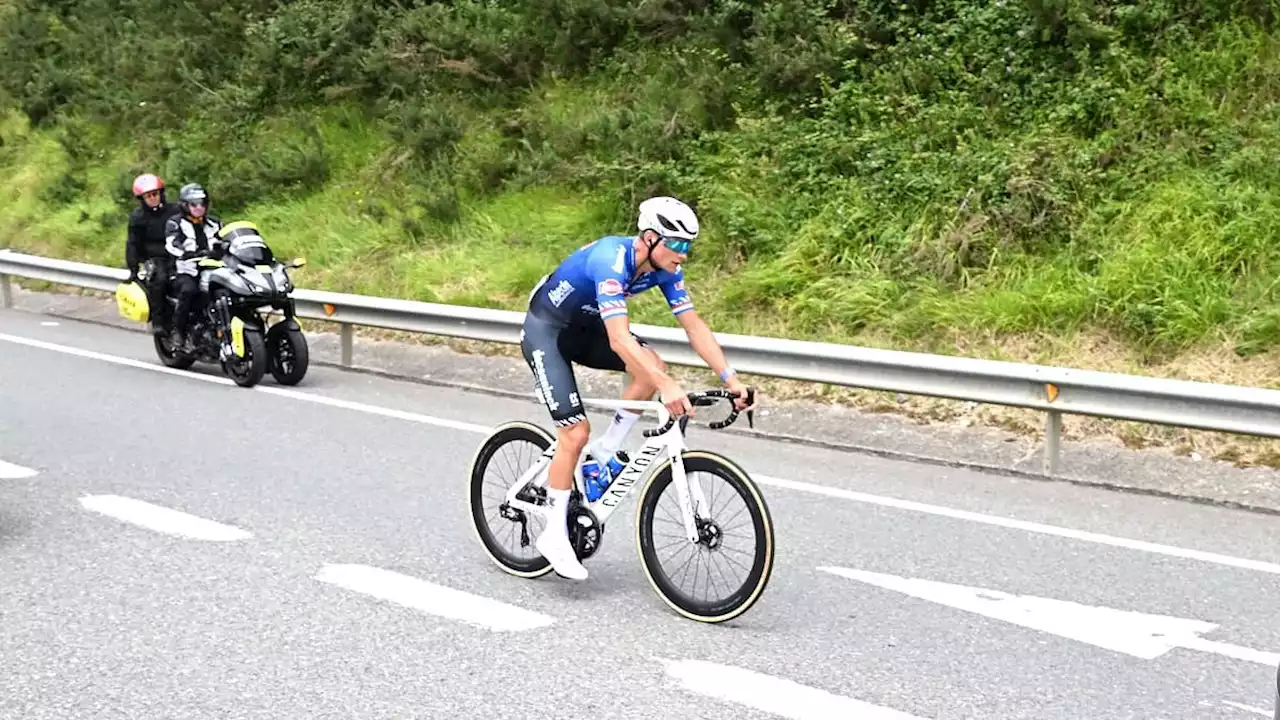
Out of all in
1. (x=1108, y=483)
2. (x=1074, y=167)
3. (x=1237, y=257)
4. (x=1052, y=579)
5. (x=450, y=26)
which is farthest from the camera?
(x=450, y=26)

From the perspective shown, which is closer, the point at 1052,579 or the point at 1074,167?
the point at 1052,579

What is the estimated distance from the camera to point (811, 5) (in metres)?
15.7

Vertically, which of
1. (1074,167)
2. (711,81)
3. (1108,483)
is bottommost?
(1108,483)

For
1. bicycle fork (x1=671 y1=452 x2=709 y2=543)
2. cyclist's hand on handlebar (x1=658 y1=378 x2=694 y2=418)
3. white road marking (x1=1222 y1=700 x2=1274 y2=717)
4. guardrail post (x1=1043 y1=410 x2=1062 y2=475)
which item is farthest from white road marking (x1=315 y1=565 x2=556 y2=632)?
guardrail post (x1=1043 y1=410 x2=1062 y2=475)

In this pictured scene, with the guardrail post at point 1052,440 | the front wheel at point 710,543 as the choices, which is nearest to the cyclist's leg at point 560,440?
the front wheel at point 710,543

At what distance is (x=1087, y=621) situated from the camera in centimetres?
602

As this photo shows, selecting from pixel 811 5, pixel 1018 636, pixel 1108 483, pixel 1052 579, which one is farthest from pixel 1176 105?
pixel 1018 636

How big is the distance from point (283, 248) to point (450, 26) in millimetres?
3763

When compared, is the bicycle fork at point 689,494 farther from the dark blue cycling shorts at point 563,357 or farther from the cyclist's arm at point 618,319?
the dark blue cycling shorts at point 563,357

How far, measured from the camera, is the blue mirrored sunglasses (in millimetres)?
5883

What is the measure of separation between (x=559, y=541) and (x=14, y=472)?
4200 mm

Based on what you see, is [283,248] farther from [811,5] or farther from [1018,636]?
[1018,636]

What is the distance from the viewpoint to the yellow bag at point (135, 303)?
45.2ft

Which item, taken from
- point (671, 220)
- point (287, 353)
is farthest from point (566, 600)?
point (287, 353)
